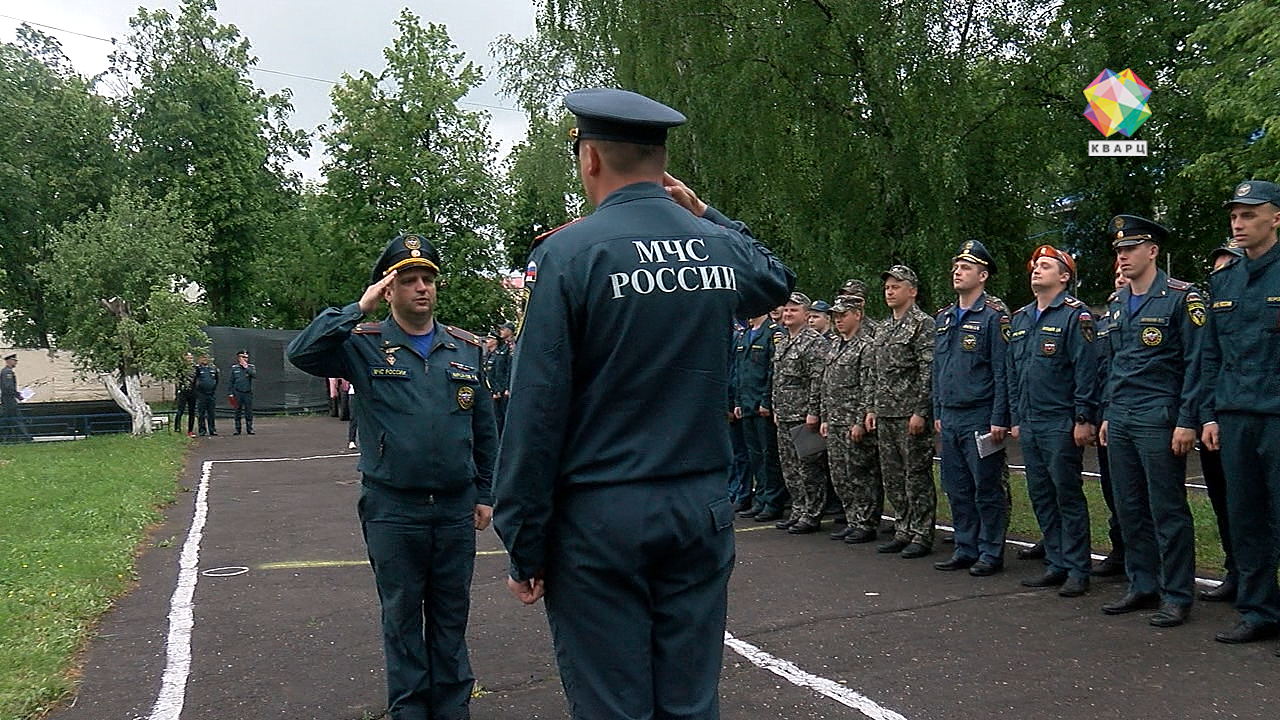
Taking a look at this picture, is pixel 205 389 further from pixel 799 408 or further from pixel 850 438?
pixel 850 438

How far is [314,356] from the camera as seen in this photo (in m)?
4.77

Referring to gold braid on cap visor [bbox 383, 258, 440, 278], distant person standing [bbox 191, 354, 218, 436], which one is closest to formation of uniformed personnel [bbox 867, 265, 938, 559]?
gold braid on cap visor [bbox 383, 258, 440, 278]

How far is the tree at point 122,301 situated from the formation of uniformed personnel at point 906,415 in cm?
1852

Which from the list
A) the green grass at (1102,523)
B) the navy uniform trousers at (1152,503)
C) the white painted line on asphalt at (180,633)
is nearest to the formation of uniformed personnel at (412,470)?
the white painted line on asphalt at (180,633)

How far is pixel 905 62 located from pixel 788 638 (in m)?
10.0

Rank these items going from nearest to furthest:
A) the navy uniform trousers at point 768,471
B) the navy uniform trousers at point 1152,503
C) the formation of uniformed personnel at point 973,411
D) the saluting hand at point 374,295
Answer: the saluting hand at point 374,295, the navy uniform trousers at point 1152,503, the formation of uniformed personnel at point 973,411, the navy uniform trousers at point 768,471

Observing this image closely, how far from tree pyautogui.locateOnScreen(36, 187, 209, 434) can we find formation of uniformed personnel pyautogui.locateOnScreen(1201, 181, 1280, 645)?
21658 millimetres

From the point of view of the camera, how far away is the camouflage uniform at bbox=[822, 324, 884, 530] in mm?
9406

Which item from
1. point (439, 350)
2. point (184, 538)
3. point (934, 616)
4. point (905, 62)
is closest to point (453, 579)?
point (439, 350)

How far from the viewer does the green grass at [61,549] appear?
5895 millimetres

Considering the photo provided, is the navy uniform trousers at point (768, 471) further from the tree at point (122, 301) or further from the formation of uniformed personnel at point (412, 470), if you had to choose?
the tree at point (122, 301)

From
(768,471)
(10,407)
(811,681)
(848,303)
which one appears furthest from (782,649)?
(10,407)

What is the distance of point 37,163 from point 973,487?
3678 cm

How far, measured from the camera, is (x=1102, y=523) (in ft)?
31.1
